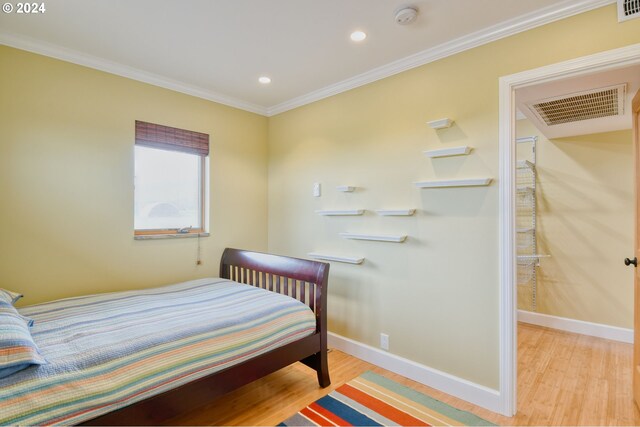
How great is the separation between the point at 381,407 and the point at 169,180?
2.56 meters

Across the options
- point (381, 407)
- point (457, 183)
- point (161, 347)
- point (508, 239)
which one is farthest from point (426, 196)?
point (161, 347)

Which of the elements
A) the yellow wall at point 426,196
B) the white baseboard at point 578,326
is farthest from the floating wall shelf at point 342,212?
the white baseboard at point 578,326

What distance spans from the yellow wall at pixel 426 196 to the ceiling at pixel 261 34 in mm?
133

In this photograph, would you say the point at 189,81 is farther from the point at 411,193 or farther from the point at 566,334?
the point at 566,334

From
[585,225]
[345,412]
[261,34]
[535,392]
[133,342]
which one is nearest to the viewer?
[133,342]

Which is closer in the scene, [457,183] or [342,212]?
[457,183]

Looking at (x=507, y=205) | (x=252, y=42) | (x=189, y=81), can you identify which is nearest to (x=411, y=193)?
(x=507, y=205)

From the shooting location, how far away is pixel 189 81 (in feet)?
9.22

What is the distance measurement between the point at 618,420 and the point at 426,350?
1118mm

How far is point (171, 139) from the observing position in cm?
282

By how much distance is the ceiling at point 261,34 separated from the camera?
70.2 inches

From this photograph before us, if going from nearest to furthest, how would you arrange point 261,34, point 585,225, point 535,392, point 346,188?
point 261,34 < point 535,392 < point 346,188 < point 585,225

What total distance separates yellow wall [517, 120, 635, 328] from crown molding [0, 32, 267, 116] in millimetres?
3466

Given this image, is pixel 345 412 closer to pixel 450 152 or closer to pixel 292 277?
pixel 292 277
